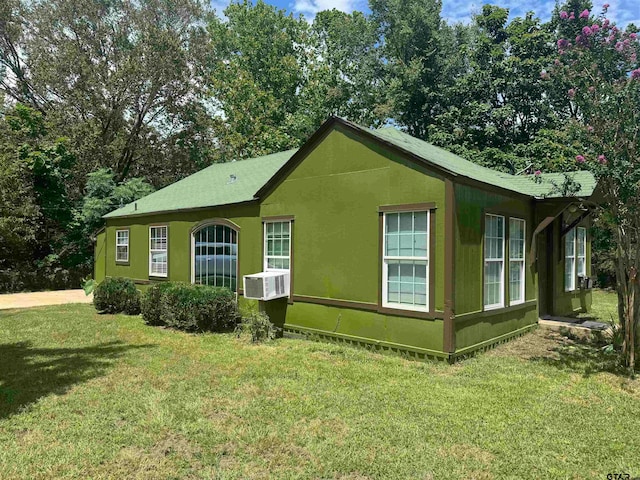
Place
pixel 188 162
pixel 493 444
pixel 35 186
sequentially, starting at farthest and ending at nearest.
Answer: pixel 188 162 < pixel 35 186 < pixel 493 444

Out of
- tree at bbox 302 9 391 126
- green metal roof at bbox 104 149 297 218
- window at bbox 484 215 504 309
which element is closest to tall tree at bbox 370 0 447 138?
tree at bbox 302 9 391 126

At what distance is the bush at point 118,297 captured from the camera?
41.8 feet

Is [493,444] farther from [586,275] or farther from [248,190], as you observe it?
[586,275]

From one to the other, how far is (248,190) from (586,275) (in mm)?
9841

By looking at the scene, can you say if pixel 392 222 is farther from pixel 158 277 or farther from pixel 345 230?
pixel 158 277

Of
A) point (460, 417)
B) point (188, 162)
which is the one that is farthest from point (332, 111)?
point (460, 417)

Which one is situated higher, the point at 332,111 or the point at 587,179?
the point at 332,111

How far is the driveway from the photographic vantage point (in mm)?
15453

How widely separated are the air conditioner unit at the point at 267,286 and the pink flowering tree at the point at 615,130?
609 centimetres

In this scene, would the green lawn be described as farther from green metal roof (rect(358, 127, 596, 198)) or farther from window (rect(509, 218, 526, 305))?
→ green metal roof (rect(358, 127, 596, 198))

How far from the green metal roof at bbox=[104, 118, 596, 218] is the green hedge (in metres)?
2.43

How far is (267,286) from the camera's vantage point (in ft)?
30.2

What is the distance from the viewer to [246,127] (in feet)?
90.0

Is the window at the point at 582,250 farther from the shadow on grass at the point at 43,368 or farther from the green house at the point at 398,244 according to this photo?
the shadow on grass at the point at 43,368
